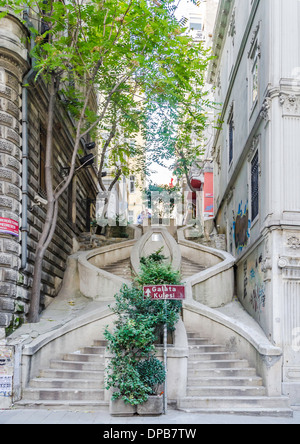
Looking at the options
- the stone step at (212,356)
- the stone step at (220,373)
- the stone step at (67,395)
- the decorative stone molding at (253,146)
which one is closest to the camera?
the stone step at (67,395)

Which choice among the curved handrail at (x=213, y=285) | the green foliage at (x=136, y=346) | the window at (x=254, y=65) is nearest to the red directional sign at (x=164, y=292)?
the green foliage at (x=136, y=346)

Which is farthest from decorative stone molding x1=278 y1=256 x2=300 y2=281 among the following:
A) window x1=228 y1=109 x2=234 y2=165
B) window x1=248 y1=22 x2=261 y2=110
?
window x1=228 y1=109 x2=234 y2=165

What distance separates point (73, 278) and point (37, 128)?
17.3 feet

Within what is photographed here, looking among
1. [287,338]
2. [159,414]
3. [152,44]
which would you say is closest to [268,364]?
[287,338]

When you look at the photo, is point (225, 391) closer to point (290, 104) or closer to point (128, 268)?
point (290, 104)

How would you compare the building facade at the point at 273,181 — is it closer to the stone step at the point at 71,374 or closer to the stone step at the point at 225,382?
the stone step at the point at 225,382

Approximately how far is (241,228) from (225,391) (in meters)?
7.80

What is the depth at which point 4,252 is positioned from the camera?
12.1 metres

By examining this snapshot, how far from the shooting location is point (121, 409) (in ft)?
30.8

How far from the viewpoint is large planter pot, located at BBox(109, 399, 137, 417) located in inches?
369

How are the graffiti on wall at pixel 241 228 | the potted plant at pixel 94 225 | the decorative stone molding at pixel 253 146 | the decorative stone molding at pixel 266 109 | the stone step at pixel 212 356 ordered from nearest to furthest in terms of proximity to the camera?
the stone step at pixel 212 356 → the decorative stone molding at pixel 266 109 → the decorative stone molding at pixel 253 146 → the graffiti on wall at pixel 241 228 → the potted plant at pixel 94 225

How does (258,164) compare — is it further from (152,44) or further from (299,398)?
(299,398)

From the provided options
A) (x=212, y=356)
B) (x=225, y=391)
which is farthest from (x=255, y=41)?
(x=225, y=391)

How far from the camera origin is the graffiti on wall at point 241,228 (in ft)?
52.9
